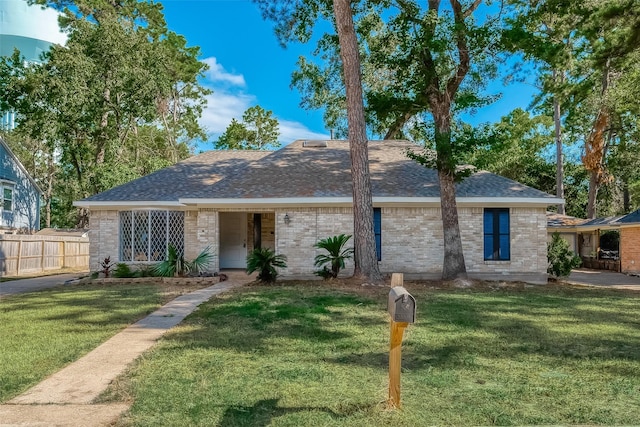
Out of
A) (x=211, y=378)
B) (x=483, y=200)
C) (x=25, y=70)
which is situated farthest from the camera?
(x=25, y=70)

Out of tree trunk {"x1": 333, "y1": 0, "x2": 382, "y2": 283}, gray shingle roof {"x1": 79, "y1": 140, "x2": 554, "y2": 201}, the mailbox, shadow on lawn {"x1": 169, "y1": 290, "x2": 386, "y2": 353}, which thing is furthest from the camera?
gray shingle roof {"x1": 79, "y1": 140, "x2": 554, "y2": 201}

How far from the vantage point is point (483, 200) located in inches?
573

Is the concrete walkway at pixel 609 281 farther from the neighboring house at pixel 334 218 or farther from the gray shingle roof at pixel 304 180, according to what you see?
→ the gray shingle roof at pixel 304 180

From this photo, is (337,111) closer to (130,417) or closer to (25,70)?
(25,70)

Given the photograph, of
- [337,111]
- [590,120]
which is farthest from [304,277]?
[590,120]

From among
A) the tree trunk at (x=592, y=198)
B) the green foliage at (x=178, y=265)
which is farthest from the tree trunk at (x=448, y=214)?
the tree trunk at (x=592, y=198)

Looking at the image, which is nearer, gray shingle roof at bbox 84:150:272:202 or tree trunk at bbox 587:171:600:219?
gray shingle roof at bbox 84:150:272:202

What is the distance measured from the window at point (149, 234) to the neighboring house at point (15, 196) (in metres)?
12.1

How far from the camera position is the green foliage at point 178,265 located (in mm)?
14758

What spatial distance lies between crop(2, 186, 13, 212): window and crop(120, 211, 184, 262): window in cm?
1333

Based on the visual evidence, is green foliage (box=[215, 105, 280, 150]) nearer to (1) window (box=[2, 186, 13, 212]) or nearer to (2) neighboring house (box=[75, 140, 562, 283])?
(1) window (box=[2, 186, 13, 212])

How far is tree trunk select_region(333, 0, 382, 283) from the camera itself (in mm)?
12164

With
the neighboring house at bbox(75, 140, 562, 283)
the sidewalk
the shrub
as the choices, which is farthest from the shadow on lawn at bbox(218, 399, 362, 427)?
the shrub

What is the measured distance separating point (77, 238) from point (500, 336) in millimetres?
24528
